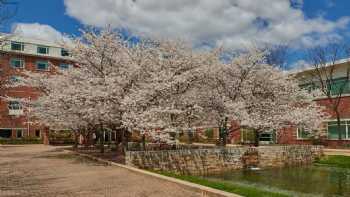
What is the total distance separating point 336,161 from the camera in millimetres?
25422

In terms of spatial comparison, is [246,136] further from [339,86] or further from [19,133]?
[19,133]

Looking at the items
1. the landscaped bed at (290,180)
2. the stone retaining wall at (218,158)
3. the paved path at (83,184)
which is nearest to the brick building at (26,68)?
the stone retaining wall at (218,158)

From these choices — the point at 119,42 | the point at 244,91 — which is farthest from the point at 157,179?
the point at 244,91

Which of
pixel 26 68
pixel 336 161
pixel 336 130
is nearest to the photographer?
pixel 336 161

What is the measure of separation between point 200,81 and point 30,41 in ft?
146

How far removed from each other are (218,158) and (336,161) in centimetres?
883

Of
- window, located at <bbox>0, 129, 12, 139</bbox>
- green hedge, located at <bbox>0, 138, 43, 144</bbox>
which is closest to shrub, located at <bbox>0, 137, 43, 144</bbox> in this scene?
green hedge, located at <bbox>0, 138, 43, 144</bbox>

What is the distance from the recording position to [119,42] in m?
22.1

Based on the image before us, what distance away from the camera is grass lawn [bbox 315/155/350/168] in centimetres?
2430

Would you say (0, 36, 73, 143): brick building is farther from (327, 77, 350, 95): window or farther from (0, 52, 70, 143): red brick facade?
(327, 77, 350, 95): window

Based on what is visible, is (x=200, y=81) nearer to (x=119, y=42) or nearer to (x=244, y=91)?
(x=244, y=91)

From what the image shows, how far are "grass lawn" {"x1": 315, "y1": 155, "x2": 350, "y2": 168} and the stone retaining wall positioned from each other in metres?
0.73

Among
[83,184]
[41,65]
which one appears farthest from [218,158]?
[41,65]

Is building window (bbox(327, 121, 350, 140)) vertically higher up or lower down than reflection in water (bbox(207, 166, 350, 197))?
higher up
